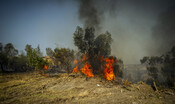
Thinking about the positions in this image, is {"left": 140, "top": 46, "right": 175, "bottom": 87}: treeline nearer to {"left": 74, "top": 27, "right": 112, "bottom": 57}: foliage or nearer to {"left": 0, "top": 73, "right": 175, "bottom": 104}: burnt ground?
{"left": 74, "top": 27, "right": 112, "bottom": 57}: foliage

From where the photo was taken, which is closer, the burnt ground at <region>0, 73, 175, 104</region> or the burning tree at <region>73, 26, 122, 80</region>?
the burnt ground at <region>0, 73, 175, 104</region>

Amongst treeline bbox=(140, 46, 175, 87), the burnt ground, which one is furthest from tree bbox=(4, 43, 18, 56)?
treeline bbox=(140, 46, 175, 87)

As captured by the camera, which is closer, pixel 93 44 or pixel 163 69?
pixel 93 44

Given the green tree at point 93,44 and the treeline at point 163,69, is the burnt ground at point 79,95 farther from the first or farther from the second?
the treeline at point 163,69

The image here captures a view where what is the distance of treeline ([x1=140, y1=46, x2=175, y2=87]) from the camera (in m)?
40.0

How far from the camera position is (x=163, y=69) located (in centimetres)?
4412

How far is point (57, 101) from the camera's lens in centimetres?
737

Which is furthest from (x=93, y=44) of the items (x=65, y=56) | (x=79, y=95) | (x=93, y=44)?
(x=79, y=95)

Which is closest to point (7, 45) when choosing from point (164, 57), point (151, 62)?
point (151, 62)

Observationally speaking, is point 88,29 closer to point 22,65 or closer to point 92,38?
point 92,38

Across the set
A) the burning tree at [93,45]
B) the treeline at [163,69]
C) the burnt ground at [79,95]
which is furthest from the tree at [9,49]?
the treeline at [163,69]

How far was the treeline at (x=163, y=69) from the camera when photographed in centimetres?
3995

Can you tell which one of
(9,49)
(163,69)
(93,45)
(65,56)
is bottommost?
(163,69)

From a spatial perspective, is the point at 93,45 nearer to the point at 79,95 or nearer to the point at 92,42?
the point at 92,42
